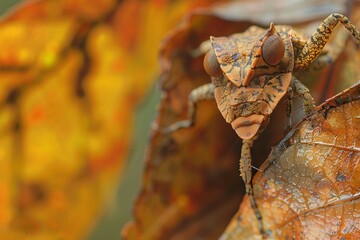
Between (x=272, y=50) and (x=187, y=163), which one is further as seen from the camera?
(x=187, y=163)

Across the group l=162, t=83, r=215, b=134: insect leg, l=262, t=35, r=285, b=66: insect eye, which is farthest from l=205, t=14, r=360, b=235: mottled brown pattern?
l=162, t=83, r=215, b=134: insect leg

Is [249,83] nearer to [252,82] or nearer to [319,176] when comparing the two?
[252,82]

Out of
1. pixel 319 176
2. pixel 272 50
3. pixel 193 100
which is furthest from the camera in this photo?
pixel 193 100

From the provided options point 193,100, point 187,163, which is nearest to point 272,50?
point 193,100

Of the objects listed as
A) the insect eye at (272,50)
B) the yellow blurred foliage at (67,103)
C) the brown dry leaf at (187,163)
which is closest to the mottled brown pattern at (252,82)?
the insect eye at (272,50)

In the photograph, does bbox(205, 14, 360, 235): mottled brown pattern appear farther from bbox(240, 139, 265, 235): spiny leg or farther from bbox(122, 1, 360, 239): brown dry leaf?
bbox(122, 1, 360, 239): brown dry leaf

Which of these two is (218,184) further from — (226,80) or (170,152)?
(226,80)
